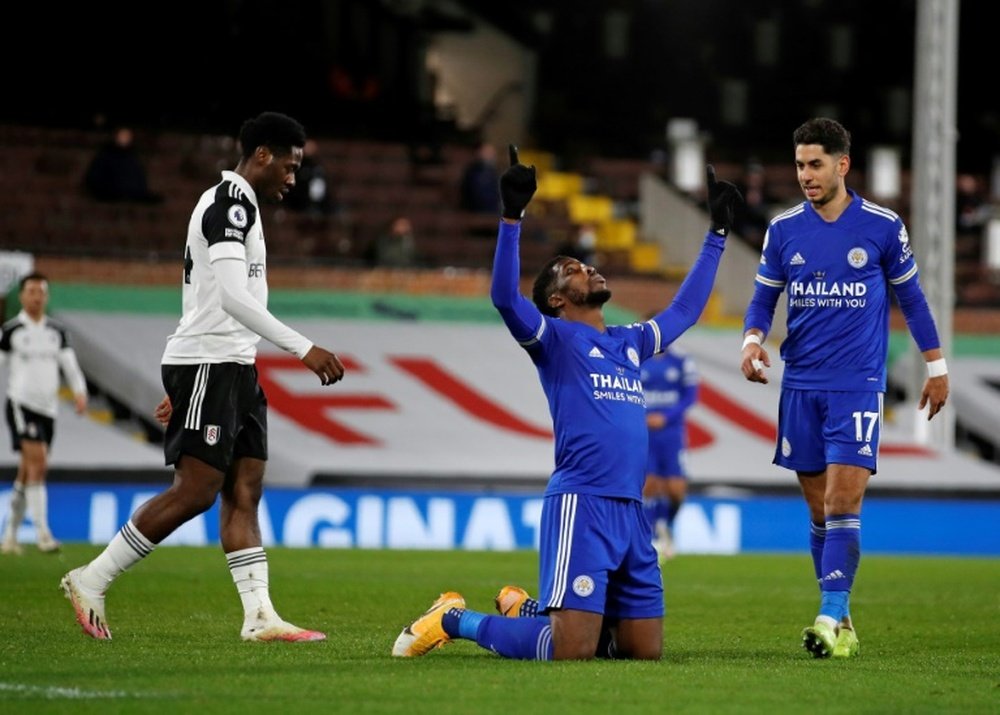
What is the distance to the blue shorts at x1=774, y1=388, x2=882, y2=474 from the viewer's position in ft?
29.3

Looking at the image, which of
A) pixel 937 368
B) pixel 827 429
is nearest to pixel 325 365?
pixel 827 429

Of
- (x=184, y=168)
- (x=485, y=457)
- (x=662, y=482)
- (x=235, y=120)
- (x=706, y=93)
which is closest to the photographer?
(x=662, y=482)

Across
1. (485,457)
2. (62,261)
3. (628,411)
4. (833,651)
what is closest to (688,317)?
(628,411)

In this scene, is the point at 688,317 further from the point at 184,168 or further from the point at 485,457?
the point at 184,168

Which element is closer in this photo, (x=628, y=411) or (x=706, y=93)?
(x=628, y=411)

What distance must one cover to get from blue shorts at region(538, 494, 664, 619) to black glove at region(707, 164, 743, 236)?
1303 millimetres

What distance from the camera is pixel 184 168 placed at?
24406mm

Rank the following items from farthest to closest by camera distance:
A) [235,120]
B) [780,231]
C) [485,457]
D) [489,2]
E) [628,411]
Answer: [489,2] < [235,120] < [485,457] < [780,231] < [628,411]

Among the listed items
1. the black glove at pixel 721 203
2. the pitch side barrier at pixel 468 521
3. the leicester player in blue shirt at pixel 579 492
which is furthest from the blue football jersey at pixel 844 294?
the pitch side barrier at pixel 468 521

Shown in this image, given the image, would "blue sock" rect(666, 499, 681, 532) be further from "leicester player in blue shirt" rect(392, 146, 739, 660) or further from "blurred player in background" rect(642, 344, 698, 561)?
"leicester player in blue shirt" rect(392, 146, 739, 660)

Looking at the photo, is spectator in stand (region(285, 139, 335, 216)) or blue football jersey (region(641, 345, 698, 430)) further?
spectator in stand (region(285, 139, 335, 216))

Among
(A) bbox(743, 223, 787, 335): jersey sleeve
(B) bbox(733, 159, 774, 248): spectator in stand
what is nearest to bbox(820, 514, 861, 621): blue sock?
(A) bbox(743, 223, 787, 335): jersey sleeve

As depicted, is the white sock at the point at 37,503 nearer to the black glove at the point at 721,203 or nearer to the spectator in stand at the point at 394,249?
the spectator in stand at the point at 394,249

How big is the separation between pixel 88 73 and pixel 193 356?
19246mm
